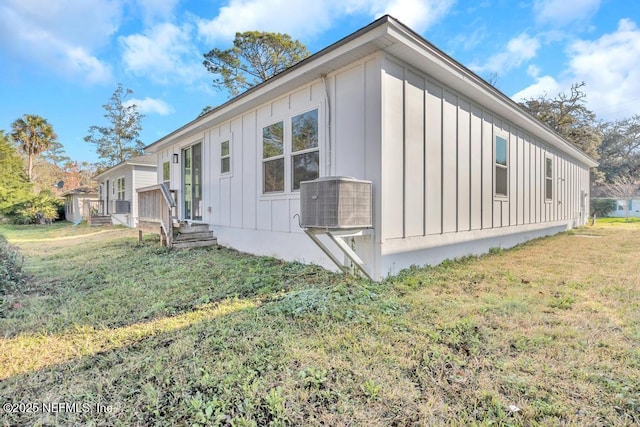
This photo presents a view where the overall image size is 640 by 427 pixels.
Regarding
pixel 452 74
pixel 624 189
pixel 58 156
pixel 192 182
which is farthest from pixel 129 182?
pixel 624 189

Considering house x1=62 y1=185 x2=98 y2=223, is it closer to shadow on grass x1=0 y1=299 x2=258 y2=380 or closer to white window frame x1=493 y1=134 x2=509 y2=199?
shadow on grass x1=0 y1=299 x2=258 y2=380

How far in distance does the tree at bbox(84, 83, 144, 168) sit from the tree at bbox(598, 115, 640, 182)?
42.8m

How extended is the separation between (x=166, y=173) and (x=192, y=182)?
2.22 metres

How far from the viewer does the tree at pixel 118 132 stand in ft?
90.2

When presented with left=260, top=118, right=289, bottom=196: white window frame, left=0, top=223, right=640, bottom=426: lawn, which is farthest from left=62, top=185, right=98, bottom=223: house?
left=0, top=223, right=640, bottom=426: lawn

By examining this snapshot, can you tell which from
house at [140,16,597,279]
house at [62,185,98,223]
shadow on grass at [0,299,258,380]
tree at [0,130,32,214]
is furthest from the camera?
house at [62,185,98,223]

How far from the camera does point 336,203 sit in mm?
3537

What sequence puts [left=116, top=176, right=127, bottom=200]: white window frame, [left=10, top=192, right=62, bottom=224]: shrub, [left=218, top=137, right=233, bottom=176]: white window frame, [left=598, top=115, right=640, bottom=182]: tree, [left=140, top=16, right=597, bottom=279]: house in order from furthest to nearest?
1. [left=598, top=115, right=640, bottom=182]: tree
2. [left=10, top=192, right=62, bottom=224]: shrub
3. [left=116, top=176, right=127, bottom=200]: white window frame
4. [left=218, top=137, right=233, bottom=176]: white window frame
5. [left=140, top=16, right=597, bottom=279]: house

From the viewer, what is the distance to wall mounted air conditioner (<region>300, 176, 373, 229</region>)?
356 centimetres

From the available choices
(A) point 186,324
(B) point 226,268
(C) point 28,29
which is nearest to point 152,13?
(C) point 28,29

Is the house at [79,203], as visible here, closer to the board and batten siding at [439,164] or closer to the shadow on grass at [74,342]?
the shadow on grass at [74,342]

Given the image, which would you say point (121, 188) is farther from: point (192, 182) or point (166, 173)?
point (192, 182)

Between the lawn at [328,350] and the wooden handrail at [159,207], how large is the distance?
8.16 ft

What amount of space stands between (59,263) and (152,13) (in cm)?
789
